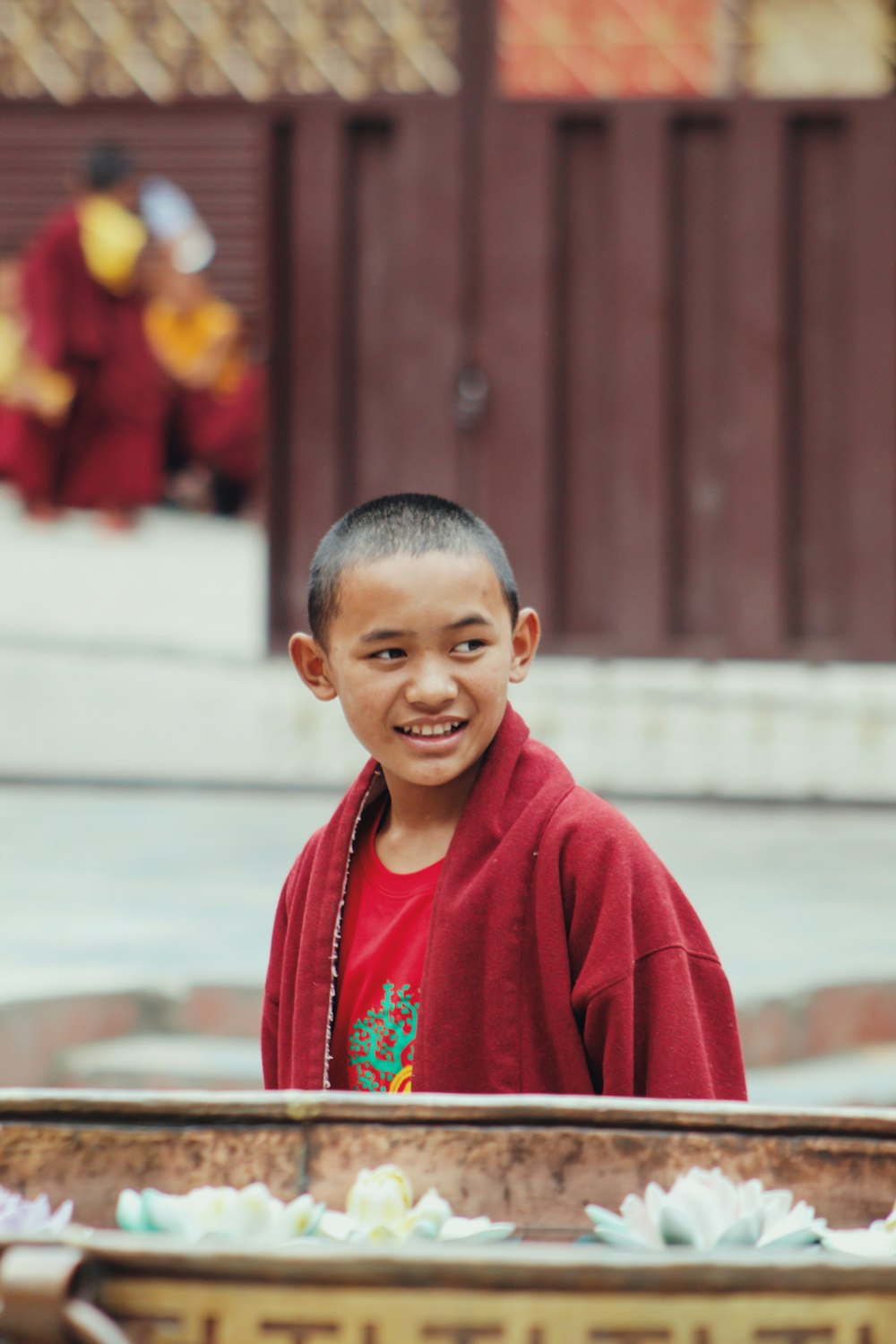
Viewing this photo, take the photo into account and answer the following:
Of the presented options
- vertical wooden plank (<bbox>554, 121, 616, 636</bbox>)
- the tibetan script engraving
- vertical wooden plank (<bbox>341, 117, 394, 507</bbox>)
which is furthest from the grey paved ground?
the tibetan script engraving

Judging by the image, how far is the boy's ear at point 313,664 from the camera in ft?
6.15

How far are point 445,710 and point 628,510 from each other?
3881 millimetres

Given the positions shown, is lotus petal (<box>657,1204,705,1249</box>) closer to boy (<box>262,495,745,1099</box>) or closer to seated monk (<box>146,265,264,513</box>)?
boy (<box>262,495,745,1099</box>)

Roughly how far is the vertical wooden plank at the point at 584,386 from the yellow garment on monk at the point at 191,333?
433 centimetres

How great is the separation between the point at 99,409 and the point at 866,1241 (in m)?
7.71

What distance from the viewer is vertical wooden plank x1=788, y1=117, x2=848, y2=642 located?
5.45 m

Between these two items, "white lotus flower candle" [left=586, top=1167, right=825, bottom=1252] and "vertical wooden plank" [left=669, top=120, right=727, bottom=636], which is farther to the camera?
"vertical wooden plank" [left=669, top=120, right=727, bottom=636]

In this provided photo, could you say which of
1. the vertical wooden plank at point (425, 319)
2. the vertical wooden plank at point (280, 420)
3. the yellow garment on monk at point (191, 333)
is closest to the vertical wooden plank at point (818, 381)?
the vertical wooden plank at point (425, 319)

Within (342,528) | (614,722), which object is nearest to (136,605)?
(614,722)

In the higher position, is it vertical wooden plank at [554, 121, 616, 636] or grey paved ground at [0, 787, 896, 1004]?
vertical wooden plank at [554, 121, 616, 636]

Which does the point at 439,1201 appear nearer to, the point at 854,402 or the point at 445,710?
the point at 445,710

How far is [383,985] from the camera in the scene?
1.79 metres

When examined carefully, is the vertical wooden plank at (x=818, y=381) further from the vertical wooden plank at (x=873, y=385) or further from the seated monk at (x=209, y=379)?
the seated monk at (x=209, y=379)

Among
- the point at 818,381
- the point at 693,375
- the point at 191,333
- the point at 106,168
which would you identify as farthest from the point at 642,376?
the point at 191,333
